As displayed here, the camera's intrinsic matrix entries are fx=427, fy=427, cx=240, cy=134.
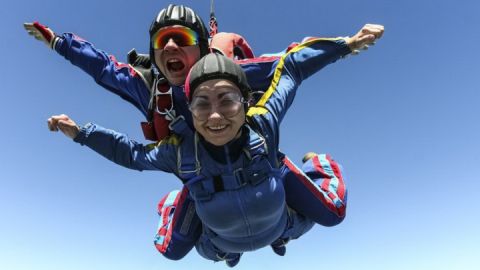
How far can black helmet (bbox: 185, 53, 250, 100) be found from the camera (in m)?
2.69

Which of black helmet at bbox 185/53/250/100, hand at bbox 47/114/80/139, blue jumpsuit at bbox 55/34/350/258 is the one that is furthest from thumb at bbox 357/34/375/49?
hand at bbox 47/114/80/139

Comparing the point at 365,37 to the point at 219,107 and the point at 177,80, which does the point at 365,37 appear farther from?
the point at 177,80

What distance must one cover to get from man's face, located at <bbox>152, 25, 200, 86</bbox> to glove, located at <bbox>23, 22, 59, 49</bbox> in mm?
889

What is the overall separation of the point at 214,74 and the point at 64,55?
1525 millimetres

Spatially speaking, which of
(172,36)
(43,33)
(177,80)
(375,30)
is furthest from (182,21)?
(375,30)

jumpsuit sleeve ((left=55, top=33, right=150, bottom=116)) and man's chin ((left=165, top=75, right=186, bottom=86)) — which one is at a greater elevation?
jumpsuit sleeve ((left=55, top=33, right=150, bottom=116))

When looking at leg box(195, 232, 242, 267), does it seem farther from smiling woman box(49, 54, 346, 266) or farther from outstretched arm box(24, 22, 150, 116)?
outstretched arm box(24, 22, 150, 116)

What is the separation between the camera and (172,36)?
322 cm

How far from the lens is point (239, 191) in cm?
287

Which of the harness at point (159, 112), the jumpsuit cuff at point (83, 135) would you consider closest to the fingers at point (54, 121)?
the jumpsuit cuff at point (83, 135)

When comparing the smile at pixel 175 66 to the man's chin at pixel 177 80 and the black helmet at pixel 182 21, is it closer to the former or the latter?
the man's chin at pixel 177 80

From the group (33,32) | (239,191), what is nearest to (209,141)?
(239,191)

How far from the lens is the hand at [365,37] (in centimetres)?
286

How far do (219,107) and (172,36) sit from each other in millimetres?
879
